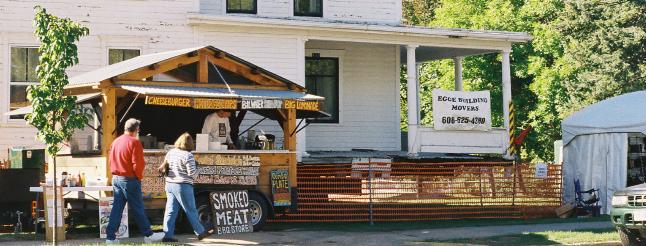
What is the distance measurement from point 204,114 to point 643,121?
967 centimetres

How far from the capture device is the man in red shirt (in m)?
14.0

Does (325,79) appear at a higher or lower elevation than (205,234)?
higher

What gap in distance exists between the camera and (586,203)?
21844 millimetres

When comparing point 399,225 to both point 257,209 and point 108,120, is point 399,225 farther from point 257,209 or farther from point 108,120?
point 108,120

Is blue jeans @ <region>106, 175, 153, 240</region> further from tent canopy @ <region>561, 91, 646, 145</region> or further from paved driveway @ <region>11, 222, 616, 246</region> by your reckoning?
tent canopy @ <region>561, 91, 646, 145</region>

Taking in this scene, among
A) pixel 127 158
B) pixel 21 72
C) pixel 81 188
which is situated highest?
pixel 21 72

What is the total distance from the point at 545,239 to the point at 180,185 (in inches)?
240

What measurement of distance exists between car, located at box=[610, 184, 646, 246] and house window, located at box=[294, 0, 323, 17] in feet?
36.6

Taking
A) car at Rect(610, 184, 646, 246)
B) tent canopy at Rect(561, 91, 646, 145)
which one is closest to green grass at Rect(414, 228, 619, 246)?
car at Rect(610, 184, 646, 246)

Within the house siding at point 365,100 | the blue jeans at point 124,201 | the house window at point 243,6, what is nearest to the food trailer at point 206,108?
the blue jeans at point 124,201

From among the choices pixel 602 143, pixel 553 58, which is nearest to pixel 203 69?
pixel 602 143

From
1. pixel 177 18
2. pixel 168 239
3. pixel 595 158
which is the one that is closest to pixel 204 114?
pixel 177 18

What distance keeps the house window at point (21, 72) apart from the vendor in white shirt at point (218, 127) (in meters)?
5.34

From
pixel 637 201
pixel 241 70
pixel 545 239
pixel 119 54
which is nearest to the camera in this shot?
pixel 637 201
